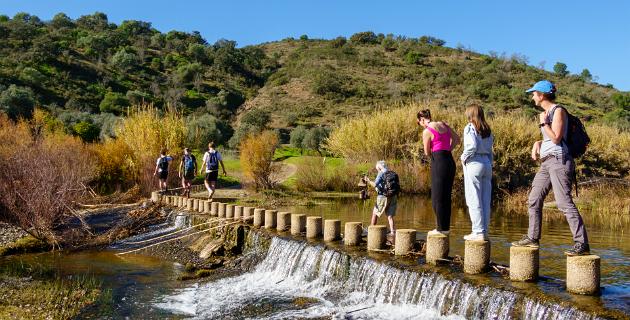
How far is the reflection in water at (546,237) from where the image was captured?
738 centimetres

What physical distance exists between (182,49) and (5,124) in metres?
67.1

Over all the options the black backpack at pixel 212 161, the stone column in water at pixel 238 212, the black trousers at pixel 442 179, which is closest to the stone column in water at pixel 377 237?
the black trousers at pixel 442 179

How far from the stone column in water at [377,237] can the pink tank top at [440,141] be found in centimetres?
201

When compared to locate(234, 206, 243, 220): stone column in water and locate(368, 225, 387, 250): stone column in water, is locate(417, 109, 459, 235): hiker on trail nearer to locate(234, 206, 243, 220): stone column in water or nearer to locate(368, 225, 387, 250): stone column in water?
locate(368, 225, 387, 250): stone column in water

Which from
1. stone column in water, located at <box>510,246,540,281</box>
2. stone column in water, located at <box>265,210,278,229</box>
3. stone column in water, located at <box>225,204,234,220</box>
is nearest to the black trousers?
stone column in water, located at <box>510,246,540,281</box>

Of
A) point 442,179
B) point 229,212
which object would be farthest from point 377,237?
point 229,212

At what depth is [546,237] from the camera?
12633mm

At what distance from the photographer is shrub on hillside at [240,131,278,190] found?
86.5ft

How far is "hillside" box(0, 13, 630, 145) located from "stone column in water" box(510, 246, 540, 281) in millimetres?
37841

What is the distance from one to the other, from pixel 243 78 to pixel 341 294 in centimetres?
7979

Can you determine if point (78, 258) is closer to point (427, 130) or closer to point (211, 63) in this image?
point (427, 130)

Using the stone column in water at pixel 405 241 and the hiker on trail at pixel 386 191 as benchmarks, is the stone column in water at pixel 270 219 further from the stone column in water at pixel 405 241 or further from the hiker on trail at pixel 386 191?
the stone column in water at pixel 405 241

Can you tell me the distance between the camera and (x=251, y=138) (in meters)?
27.2

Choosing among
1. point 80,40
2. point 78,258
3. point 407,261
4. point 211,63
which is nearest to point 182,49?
point 211,63
